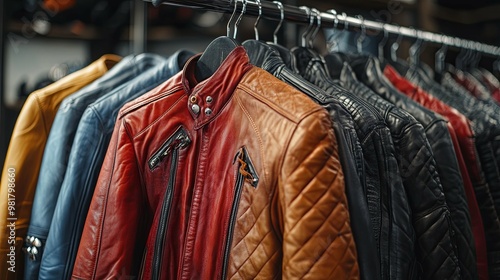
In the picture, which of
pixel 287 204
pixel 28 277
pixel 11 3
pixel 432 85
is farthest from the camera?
pixel 11 3

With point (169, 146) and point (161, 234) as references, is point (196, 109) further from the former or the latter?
point (161, 234)

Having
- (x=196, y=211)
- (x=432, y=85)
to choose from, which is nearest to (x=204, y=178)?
(x=196, y=211)

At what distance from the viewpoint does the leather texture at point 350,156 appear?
32.3 inches

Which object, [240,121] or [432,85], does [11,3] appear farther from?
[432,85]

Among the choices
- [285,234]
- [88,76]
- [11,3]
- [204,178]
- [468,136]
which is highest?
[11,3]

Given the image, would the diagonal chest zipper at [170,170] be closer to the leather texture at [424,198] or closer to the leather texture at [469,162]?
the leather texture at [424,198]

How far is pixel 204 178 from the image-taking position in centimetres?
91

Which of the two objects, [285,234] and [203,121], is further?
[203,121]

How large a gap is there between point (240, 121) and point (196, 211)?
0.16 meters

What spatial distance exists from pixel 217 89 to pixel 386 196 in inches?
12.6

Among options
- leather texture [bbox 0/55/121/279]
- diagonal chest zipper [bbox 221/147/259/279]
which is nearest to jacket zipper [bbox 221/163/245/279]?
diagonal chest zipper [bbox 221/147/259/279]

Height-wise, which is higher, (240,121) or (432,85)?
(432,85)

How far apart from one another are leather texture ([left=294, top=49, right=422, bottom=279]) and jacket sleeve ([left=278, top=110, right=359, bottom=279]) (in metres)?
0.14

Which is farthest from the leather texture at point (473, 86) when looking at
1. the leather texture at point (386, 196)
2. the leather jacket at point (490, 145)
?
the leather texture at point (386, 196)
